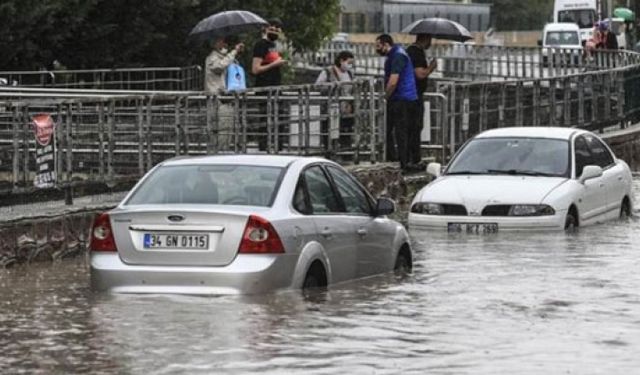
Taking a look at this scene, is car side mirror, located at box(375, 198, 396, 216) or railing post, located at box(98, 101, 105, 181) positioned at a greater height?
railing post, located at box(98, 101, 105, 181)

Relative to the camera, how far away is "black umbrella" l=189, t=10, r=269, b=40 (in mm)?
27406

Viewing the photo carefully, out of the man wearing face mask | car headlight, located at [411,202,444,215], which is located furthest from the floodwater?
the man wearing face mask

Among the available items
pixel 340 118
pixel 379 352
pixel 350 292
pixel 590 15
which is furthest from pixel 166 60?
pixel 590 15

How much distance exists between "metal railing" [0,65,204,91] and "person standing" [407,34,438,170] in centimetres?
964

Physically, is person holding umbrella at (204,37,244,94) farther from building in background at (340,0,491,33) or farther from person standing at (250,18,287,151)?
building in background at (340,0,491,33)

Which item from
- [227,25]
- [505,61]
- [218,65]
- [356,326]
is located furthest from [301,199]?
[505,61]

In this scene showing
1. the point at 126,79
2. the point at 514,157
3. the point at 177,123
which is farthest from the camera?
the point at 126,79

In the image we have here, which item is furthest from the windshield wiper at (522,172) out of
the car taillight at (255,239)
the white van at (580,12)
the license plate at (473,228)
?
the white van at (580,12)

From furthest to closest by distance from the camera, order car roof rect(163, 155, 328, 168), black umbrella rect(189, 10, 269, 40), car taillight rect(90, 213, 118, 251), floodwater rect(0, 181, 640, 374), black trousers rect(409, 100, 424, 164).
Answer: black umbrella rect(189, 10, 269, 40), black trousers rect(409, 100, 424, 164), car roof rect(163, 155, 328, 168), car taillight rect(90, 213, 118, 251), floodwater rect(0, 181, 640, 374)

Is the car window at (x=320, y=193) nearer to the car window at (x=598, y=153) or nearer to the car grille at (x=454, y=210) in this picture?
the car grille at (x=454, y=210)

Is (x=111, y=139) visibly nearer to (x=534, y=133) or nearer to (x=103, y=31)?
(x=534, y=133)

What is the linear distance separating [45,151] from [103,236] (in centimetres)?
523

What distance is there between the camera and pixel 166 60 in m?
47.6

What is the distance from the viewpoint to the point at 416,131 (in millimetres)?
26594
